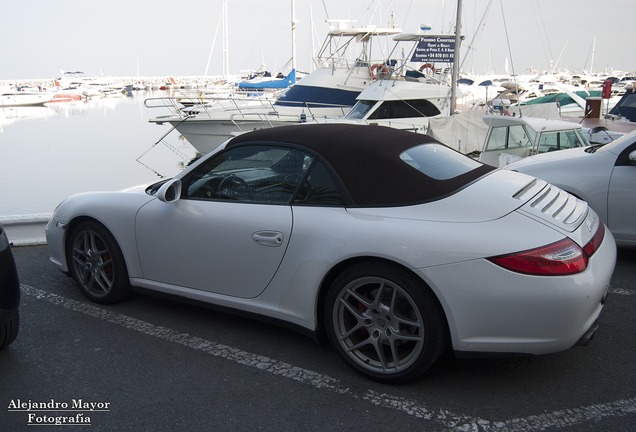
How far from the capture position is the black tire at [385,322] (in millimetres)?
2551

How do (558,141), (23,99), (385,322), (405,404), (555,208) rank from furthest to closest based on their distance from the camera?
(23,99), (558,141), (555,208), (385,322), (405,404)

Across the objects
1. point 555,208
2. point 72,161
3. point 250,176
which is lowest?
point 72,161

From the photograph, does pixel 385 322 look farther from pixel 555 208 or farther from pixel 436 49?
pixel 436 49

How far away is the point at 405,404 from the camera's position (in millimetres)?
2605

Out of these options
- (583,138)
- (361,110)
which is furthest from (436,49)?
(583,138)

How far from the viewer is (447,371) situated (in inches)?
115

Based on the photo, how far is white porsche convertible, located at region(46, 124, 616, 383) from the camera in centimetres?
242

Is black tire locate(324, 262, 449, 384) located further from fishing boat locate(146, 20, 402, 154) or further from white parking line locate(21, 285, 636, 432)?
fishing boat locate(146, 20, 402, 154)

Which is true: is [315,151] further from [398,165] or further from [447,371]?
[447,371]

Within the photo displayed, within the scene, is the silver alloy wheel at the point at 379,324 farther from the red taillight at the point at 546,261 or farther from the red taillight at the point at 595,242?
the red taillight at the point at 595,242

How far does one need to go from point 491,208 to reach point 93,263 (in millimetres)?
3032

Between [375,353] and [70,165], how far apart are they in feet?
52.1

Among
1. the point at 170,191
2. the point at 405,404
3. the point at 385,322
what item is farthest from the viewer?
the point at 170,191

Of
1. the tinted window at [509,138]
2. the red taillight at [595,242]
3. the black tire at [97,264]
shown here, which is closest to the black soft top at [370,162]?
the red taillight at [595,242]
